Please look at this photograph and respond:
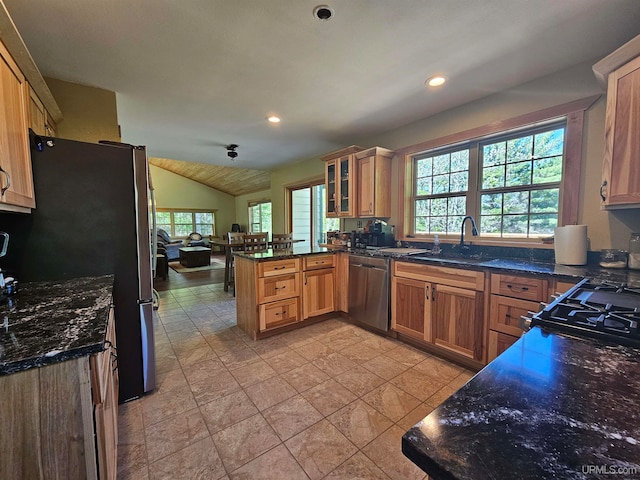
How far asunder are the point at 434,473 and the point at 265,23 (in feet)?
7.15

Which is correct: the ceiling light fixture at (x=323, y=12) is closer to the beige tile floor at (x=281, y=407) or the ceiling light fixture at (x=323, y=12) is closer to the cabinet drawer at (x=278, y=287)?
the cabinet drawer at (x=278, y=287)

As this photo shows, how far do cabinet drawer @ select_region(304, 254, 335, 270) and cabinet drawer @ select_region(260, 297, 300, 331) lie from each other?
0.40 m

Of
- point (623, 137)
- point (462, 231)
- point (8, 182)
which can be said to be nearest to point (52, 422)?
point (8, 182)

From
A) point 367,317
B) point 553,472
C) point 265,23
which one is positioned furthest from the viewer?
point 367,317

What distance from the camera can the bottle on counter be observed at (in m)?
1.84

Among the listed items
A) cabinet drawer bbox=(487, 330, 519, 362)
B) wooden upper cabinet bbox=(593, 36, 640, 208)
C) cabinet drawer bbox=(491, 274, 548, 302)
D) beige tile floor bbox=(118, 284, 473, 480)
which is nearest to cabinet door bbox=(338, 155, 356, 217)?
beige tile floor bbox=(118, 284, 473, 480)

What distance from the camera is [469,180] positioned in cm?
285

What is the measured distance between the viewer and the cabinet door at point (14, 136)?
1.22 meters

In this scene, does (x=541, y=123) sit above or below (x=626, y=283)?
above

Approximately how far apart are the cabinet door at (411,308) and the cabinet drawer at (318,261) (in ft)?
2.75

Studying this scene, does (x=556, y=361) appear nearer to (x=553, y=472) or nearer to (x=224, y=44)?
(x=553, y=472)

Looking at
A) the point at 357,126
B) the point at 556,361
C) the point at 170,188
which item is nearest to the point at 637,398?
the point at 556,361

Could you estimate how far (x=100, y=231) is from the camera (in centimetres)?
176

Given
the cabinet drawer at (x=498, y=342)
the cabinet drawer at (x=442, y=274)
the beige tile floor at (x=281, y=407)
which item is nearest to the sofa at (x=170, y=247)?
the beige tile floor at (x=281, y=407)
